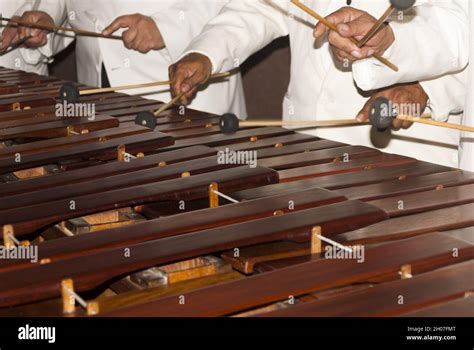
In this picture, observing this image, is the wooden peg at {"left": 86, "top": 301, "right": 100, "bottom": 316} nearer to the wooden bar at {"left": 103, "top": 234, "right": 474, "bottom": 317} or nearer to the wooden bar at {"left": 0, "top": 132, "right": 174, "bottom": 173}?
the wooden bar at {"left": 103, "top": 234, "right": 474, "bottom": 317}

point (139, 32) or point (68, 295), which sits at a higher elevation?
point (139, 32)

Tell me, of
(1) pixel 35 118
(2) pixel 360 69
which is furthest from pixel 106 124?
(2) pixel 360 69

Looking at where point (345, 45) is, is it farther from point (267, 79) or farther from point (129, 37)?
point (267, 79)

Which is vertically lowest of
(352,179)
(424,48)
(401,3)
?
(352,179)

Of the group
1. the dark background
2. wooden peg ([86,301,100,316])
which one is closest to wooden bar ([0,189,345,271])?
wooden peg ([86,301,100,316])

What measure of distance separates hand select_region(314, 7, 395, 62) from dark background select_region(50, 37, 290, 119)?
3.43m

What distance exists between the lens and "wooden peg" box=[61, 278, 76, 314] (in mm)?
1658

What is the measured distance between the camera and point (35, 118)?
10.8 feet

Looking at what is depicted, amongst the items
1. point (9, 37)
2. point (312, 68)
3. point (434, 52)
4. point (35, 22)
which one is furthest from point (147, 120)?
point (9, 37)

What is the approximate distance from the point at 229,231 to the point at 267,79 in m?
4.63

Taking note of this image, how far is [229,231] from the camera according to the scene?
1900 millimetres

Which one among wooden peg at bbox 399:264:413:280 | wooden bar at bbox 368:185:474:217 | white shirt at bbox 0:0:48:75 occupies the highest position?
white shirt at bbox 0:0:48:75

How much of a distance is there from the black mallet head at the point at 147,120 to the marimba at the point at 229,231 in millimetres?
333
